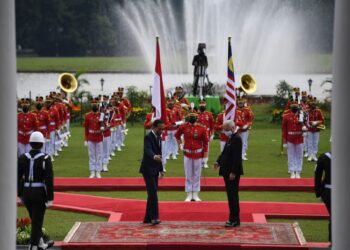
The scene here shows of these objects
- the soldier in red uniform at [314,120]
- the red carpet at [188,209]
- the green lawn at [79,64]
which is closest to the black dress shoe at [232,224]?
the red carpet at [188,209]

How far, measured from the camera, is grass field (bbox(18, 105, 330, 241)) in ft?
55.3

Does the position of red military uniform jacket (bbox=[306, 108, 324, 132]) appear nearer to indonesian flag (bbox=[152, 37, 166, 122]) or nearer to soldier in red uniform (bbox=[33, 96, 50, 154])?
soldier in red uniform (bbox=[33, 96, 50, 154])

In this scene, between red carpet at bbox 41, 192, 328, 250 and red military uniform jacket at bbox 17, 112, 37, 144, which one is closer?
red carpet at bbox 41, 192, 328, 250

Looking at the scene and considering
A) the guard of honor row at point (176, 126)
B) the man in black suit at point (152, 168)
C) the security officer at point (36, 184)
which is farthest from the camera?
the guard of honor row at point (176, 126)

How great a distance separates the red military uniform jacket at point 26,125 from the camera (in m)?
23.5

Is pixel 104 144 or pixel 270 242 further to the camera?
pixel 104 144

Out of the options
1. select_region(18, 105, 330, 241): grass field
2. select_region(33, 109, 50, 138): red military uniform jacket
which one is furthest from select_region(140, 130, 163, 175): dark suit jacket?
select_region(33, 109, 50, 138): red military uniform jacket

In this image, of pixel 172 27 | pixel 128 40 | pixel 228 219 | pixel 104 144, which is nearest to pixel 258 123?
pixel 104 144

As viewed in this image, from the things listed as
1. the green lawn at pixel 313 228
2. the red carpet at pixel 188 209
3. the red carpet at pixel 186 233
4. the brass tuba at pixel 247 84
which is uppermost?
the brass tuba at pixel 247 84

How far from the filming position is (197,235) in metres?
15.0

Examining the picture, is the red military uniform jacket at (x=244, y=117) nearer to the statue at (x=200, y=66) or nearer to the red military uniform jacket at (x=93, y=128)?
the red military uniform jacket at (x=93, y=128)
